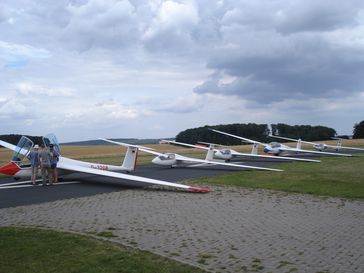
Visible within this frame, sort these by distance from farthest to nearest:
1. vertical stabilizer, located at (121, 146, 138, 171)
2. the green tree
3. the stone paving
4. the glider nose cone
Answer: the green tree → vertical stabilizer, located at (121, 146, 138, 171) → the glider nose cone → the stone paving

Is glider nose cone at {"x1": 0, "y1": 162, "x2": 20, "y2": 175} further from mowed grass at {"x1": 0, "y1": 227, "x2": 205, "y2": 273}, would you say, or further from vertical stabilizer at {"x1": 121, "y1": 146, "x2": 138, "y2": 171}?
mowed grass at {"x1": 0, "y1": 227, "x2": 205, "y2": 273}

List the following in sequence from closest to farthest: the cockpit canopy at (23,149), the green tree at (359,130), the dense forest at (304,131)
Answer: the cockpit canopy at (23,149) < the dense forest at (304,131) < the green tree at (359,130)

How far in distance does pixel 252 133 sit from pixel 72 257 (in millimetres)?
91072

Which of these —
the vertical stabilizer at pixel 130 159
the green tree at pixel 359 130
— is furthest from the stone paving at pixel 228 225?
the green tree at pixel 359 130

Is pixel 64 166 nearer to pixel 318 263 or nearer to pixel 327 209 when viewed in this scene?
pixel 327 209

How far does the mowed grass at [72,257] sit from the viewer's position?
5.39 metres

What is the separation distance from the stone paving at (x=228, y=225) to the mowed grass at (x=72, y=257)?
44 cm

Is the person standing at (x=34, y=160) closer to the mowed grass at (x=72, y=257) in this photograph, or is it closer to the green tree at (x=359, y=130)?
the mowed grass at (x=72, y=257)

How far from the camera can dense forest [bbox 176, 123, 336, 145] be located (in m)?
84.9

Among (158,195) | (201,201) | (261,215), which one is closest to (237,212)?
(261,215)

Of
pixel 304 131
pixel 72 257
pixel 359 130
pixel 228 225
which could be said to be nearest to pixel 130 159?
pixel 228 225

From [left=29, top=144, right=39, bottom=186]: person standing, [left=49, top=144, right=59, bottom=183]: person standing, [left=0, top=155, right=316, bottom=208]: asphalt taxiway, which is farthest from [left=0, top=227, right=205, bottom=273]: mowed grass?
[left=49, top=144, right=59, bottom=183]: person standing

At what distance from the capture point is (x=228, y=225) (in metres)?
8.53

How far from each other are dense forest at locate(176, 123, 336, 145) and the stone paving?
6291 centimetres
